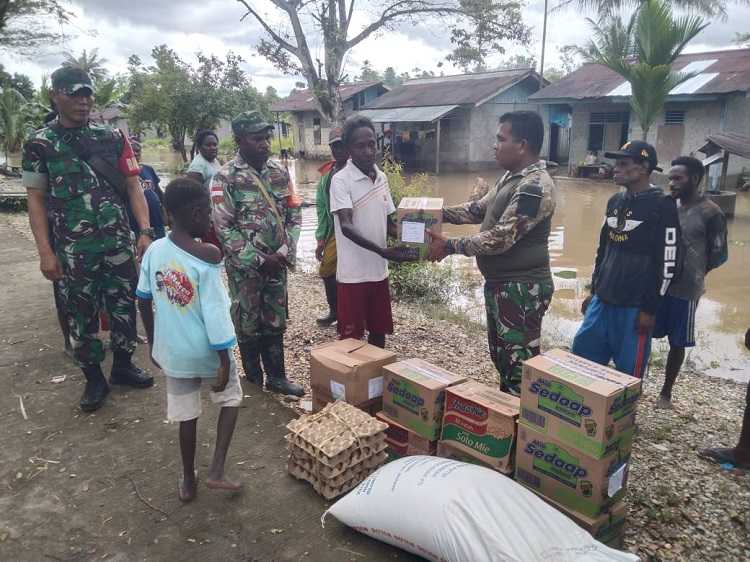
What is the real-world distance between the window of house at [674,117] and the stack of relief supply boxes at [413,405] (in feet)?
57.8

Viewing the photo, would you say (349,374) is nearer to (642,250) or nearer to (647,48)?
(642,250)

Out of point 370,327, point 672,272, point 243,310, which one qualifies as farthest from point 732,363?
point 243,310

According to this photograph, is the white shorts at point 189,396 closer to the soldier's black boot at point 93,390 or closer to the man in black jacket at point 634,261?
the soldier's black boot at point 93,390

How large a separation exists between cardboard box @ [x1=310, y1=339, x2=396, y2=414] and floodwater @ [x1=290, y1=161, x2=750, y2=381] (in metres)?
2.97

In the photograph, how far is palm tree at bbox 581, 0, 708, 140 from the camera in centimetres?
1153

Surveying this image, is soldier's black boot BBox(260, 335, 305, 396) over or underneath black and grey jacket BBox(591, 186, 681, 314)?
underneath

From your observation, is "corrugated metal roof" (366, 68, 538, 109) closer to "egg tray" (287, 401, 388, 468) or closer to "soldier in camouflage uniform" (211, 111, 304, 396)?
"soldier in camouflage uniform" (211, 111, 304, 396)

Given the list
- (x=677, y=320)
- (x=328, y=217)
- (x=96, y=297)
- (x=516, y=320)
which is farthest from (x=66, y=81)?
(x=677, y=320)

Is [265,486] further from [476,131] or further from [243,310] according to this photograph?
[476,131]

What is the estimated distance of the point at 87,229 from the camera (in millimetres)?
3307

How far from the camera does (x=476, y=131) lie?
22953 mm

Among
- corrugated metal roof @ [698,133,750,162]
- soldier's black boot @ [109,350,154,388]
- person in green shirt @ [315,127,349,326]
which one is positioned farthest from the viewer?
corrugated metal roof @ [698,133,750,162]

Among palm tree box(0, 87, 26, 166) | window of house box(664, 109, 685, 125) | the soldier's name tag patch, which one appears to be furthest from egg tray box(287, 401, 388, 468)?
palm tree box(0, 87, 26, 166)

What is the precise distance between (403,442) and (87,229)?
2.26 meters
